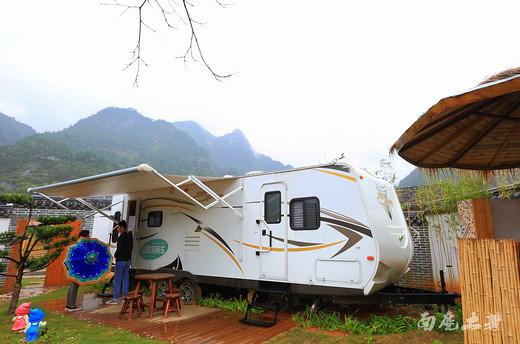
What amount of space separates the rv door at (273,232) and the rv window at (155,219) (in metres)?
2.78

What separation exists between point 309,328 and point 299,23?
4213 mm

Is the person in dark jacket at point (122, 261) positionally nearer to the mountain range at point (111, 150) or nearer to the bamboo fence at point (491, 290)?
the bamboo fence at point (491, 290)

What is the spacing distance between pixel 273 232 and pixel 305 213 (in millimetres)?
670

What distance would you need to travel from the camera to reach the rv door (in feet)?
17.6

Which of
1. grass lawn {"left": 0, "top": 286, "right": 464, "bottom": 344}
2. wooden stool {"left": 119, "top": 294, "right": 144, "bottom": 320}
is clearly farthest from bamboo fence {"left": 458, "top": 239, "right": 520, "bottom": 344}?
wooden stool {"left": 119, "top": 294, "right": 144, "bottom": 320}

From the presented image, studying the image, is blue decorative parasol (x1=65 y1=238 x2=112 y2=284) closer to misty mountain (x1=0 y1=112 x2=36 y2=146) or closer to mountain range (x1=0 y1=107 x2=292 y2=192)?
mountain range (x1=0 y1=107 x2=292 y2=192)

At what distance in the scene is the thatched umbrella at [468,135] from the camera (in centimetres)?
258

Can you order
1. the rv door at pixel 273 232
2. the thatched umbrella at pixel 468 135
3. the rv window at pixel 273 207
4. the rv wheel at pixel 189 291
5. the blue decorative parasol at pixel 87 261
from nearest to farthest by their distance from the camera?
the thatched umbrella at pixel 468 135, the rv door at pixel 273 232, the rv window at pixel 273 207, the blue decorative parasol at pixel 87 261, the rv wheel at pixel 189 291

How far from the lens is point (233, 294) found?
6.66m

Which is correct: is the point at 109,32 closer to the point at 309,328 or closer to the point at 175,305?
the point at 309,328

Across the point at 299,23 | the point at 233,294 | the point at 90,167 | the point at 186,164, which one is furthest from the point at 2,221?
the point at 186,164

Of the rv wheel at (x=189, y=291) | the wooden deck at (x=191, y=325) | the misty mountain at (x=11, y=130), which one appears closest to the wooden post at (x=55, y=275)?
the wooden deck at (x=191, y=325)

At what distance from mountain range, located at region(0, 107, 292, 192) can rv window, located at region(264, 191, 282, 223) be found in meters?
30.7

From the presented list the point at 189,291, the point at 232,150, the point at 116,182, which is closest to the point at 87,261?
the point at 116,182
